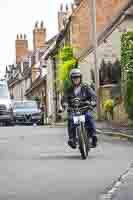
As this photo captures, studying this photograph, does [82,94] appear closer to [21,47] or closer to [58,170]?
[58,170]

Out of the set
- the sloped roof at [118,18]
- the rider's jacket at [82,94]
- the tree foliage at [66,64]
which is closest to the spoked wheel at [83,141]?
the rider's jacket at [82,94]

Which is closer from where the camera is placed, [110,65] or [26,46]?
[110,65]

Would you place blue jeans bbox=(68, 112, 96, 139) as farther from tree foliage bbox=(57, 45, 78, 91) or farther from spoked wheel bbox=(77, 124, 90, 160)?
tree foliage bbox=(57, 45, 78, 91)

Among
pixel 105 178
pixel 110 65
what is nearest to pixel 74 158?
pixel 105 178

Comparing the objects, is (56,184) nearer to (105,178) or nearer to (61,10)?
(105,178)

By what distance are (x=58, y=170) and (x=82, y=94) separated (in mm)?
2393

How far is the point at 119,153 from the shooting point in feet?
52.1

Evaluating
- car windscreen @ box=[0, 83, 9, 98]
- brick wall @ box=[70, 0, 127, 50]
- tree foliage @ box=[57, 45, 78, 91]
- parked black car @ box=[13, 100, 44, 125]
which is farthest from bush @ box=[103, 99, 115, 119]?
tree foliage @ box=[57, 45, 78, 91]

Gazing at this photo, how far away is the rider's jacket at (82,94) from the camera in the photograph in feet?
47.4

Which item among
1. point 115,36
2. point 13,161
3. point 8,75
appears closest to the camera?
point 13,161

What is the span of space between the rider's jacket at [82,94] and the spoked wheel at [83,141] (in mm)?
528

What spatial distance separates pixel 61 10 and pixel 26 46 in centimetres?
2553

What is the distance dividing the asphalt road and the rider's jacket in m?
1.14

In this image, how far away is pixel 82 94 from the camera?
47.6ft
